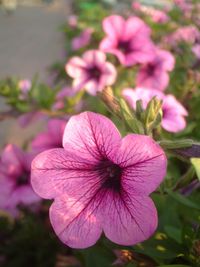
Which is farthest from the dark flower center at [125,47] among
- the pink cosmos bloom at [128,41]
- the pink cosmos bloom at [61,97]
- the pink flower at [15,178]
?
the pink flower at [15,178]

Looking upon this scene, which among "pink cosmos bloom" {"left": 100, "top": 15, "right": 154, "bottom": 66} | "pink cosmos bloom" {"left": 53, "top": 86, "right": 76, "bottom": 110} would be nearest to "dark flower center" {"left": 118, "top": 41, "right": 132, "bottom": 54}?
"pink cosmos bloom" {"left": 100, "top": 15, "right": 154, "bottom": 66}

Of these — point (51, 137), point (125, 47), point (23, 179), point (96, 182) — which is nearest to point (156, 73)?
point (125, 47)

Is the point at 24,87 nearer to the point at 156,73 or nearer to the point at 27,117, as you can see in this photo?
the point at 27,117

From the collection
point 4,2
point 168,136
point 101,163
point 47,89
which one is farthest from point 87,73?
point 4,2

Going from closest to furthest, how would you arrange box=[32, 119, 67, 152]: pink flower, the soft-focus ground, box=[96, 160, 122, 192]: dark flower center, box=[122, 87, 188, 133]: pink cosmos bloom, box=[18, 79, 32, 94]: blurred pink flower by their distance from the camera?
box=[96, 160, 122, 192]: dark flower center < box=[122, 87, 188, 133]: pink cosmos bloom < box=[32, 119, 67, 152]: pink flower < box=[18, 79, 32, 94]: blurred pink flower < the soft-focus ground

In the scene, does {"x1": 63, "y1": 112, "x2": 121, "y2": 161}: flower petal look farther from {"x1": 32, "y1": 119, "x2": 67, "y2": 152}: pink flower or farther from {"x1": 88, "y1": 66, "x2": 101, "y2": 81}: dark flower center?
{"x1": 88, "y1": 66, "x2": 101, "y2": 81}: dark flower center

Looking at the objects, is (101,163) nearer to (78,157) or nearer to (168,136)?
(78,157)
